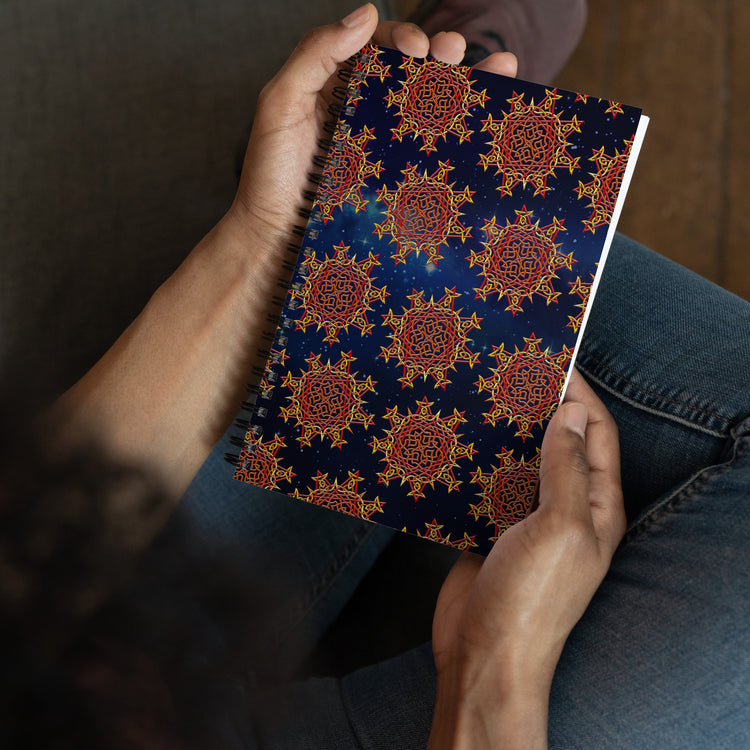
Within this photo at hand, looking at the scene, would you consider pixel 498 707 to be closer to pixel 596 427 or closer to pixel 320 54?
pixel 596 427

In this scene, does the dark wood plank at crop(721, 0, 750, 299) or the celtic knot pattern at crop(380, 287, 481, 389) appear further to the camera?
the dark wood plank at crop(721, 0, 750, 299)

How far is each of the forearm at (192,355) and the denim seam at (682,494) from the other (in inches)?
17.9

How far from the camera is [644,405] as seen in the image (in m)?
0.62

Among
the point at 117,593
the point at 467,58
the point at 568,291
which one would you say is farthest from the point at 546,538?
the point at 467,58

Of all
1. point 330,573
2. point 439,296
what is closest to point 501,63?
point 439,296

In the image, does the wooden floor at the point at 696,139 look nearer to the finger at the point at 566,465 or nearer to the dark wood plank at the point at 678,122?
the dark wood plank at the point at 678,122

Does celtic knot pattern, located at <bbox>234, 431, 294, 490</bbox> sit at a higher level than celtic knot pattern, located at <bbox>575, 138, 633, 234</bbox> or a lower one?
lower

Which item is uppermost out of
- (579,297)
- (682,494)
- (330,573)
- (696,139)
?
(696,139)

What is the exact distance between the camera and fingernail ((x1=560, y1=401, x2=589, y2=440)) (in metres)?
0.57

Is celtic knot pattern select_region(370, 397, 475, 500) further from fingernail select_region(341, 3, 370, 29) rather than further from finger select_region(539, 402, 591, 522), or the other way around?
fingernail select_region(341, 3, 370, 29)

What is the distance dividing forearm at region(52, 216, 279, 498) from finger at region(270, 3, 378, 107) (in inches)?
6.2

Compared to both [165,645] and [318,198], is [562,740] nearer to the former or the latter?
[165,645]

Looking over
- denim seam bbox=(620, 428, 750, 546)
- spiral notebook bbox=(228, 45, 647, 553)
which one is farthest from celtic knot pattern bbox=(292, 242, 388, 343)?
denim seam bbox=(620, 428, 750, 546)

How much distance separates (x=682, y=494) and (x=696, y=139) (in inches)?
34.2
